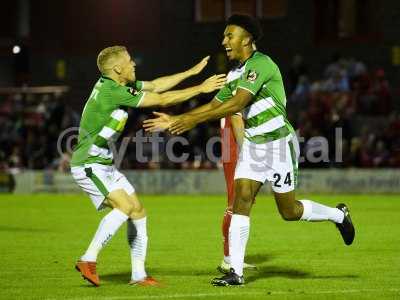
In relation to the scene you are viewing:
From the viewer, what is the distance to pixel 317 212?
408 inches

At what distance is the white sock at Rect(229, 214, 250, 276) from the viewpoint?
31.4 ft

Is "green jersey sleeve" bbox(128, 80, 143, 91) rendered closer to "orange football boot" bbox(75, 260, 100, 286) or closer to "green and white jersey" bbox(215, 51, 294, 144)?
"green and white jersey" bbox(215, 51, 294, 144)

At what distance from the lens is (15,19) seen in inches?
1677

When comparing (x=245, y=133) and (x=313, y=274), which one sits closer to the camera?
(x=245, y=133)

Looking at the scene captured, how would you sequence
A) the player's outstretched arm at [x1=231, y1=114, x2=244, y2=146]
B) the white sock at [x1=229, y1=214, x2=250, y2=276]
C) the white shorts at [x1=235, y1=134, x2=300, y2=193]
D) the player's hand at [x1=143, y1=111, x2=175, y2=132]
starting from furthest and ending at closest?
the player's outstretched arm at [x1=231, y1=114, x2=244, y2=146], the white shorts at [x1=235, y1=134, x2=300, y2=193], the white sock at [x1=229, y1=214, x2=250, y2=276], the player's hand at [x1=143, y1=111, x2=175, y2=132]

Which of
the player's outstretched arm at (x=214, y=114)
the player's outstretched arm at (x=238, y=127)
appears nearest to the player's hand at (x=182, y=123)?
the player's outstretched arm at (x=214, y=114)

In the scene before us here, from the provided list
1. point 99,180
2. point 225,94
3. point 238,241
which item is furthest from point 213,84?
point 238,241

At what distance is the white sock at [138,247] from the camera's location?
9.92m

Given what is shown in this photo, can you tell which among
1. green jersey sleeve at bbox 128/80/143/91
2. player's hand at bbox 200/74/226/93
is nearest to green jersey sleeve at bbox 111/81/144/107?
green jersey sleeve at bbox 128/80/143/91

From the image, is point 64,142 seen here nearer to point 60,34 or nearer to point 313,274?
point 60,34

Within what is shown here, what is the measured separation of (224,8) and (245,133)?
77.8 ft

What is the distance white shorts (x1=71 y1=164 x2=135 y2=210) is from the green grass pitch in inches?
34.9

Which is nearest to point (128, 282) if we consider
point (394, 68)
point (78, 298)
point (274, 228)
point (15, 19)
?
point (78, 298)

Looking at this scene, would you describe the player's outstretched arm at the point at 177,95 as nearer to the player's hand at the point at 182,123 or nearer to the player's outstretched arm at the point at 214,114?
the player's outstretched arm at the point at 214,114
